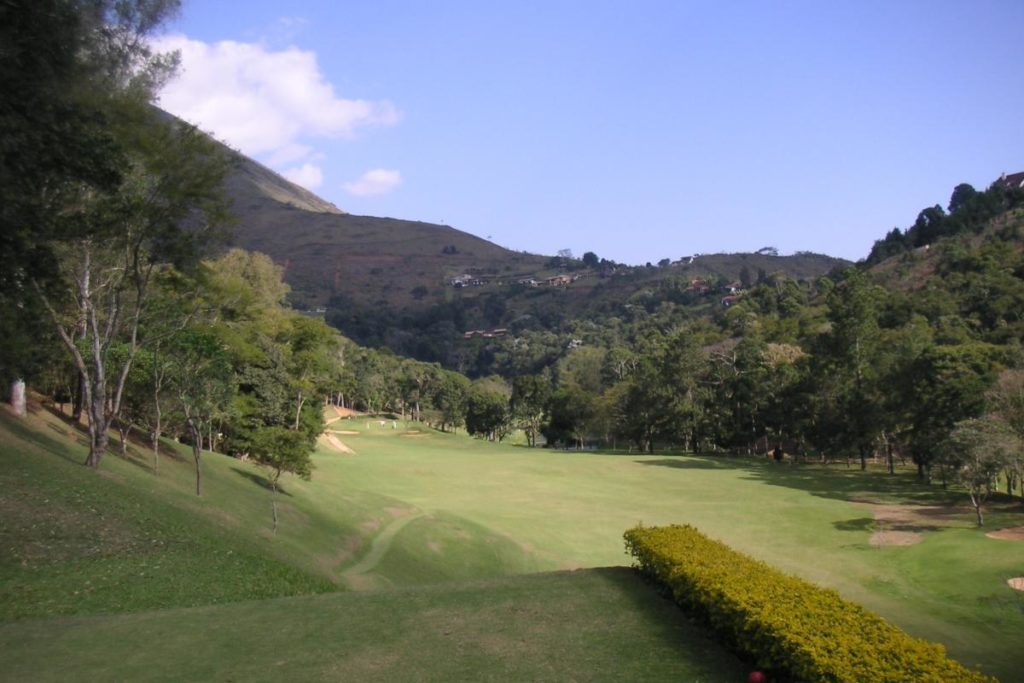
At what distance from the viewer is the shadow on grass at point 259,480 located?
39025 mm

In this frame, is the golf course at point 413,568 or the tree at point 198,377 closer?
the golf course at point 413,568

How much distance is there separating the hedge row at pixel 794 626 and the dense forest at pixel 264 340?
1364 cm

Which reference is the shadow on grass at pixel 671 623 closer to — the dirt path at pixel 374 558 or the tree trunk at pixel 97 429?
the dirt path at pixel 374 558

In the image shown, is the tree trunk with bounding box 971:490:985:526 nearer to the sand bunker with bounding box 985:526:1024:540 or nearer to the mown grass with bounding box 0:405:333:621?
the sand bunker with bounding box 985:526:1024:540

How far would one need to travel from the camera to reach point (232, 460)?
44.5m

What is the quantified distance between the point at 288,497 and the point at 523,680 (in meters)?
30.3

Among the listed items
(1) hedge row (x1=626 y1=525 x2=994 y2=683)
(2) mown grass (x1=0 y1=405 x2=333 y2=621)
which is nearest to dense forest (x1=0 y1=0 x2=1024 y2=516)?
(2) mown grass (x1=0 y1=405 x2=333 y2=621)

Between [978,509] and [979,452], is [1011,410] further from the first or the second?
[979,452]

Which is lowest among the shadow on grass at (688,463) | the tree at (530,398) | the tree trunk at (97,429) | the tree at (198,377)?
the shadow on grass at (688,463)

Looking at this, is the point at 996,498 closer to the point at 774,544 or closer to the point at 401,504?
the point at 774,544

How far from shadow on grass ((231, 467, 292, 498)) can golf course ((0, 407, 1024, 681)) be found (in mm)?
211

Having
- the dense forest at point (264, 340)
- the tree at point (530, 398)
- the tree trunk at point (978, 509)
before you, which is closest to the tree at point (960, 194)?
the dense forest at point (264, 340)

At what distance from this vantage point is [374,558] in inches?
1268

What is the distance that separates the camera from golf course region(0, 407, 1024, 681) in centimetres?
1131
